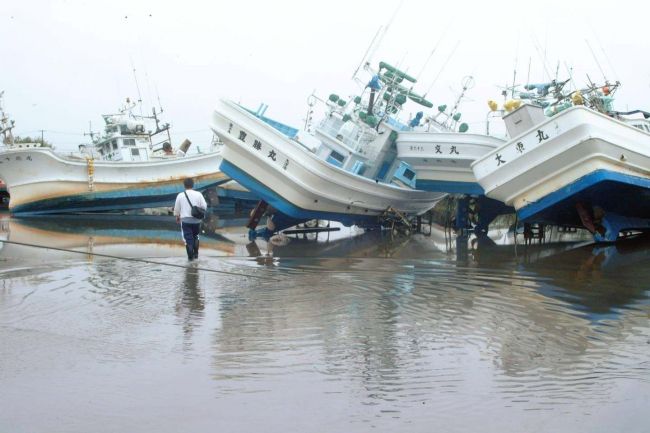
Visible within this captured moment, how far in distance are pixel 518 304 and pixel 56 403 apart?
5.27 m

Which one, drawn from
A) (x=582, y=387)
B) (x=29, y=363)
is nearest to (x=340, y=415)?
(x=582, y=387)

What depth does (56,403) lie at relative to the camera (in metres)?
4.38

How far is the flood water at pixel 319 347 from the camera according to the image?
4.29m

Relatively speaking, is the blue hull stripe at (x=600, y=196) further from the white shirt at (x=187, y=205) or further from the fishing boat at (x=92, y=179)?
the fishing boat at (x=92, y=179)

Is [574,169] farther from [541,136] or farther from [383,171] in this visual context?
[383,171]

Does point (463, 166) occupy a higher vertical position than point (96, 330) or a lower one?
higher

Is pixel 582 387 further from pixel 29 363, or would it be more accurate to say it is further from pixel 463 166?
pixel 463 166

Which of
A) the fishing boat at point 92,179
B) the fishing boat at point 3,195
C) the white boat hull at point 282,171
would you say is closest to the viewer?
the white boat hull at point 282,171

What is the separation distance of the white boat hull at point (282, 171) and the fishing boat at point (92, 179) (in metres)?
11.3

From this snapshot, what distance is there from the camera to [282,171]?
17344 mm

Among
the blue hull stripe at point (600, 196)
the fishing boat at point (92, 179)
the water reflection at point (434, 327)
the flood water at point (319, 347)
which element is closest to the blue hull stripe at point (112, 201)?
the fishing boat at point (92, 179)

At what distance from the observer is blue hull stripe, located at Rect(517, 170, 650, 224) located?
1415cm

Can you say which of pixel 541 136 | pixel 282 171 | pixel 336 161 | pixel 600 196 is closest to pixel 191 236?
pixel 282 171

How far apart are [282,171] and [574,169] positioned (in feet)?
22.4
